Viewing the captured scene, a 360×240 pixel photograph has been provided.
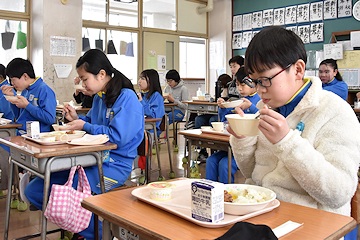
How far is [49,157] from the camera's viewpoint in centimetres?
176

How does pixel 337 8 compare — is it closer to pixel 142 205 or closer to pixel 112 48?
pixel 112 48

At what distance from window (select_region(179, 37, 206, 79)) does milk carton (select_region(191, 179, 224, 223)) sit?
836cm

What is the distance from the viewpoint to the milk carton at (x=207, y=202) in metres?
0.78

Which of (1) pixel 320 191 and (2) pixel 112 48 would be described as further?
(2) pixel 112 48

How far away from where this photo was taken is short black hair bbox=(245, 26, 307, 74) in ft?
3.49

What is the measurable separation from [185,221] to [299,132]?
48 centimetres

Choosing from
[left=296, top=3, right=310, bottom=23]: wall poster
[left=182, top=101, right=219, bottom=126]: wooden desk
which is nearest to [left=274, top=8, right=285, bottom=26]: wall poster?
[left=296, top=3, right=310, bottom=23]: wall poster

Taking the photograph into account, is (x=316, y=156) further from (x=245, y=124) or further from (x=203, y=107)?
(x=203, y=107)

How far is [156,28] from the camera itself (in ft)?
25.1

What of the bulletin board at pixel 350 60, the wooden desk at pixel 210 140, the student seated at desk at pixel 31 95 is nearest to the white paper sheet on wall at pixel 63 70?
the student seated at desk at pixel 31 95

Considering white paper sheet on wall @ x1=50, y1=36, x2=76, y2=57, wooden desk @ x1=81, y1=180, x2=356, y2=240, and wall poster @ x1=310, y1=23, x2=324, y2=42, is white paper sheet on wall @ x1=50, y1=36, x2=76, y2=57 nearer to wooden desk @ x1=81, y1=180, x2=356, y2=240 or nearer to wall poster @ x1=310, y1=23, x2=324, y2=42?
wall poster @ x1=310, y1=23, x2=324, y2=42

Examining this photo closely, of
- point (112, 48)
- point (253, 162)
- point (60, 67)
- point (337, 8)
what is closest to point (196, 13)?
point (112, 48)

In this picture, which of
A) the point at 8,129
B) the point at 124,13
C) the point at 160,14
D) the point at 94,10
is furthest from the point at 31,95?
the point at 160,14

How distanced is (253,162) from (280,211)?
406mm
